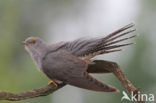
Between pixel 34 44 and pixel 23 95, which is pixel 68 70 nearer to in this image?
pixel 34 44

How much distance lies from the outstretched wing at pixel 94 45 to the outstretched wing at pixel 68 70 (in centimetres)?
8

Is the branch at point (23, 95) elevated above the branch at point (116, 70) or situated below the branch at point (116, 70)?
below

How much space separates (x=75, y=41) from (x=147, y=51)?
27.2 ft

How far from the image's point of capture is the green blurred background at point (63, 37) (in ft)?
37.9

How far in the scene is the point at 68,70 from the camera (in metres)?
3.98

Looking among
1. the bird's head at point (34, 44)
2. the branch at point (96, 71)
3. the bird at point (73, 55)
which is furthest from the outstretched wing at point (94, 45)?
the bird's head at point (34, 44)

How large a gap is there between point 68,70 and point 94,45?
0.33 metres

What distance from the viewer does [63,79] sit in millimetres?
3971

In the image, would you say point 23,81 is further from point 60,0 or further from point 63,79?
point 63,79

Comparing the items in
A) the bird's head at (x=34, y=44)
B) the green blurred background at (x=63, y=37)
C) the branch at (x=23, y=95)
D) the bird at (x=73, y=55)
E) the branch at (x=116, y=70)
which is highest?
the green blurred background at (x=63, y=37)

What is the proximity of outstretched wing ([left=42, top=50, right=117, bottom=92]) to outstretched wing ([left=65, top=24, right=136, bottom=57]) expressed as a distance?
0.25 ft

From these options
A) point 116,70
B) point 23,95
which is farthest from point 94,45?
point 23,95

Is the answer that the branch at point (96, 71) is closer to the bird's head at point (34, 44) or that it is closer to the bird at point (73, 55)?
the bird at point (73, 55)

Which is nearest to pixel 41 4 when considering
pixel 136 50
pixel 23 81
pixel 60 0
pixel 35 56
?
pixel 60 0
